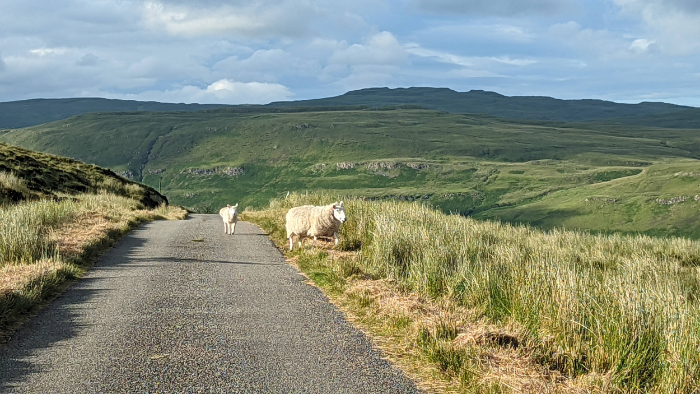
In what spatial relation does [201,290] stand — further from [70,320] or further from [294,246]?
[294,246]

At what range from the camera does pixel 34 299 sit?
31.5 feet

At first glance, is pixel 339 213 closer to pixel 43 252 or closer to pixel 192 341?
pixel 43 252

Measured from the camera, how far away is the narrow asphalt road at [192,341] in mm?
6340

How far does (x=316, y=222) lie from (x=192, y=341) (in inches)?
371

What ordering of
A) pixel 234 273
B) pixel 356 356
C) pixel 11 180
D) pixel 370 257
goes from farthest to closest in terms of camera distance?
pixel 11 180
pixel 370 257
pixel 234 273
pixel 356 356

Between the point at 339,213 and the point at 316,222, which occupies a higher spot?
the point at 339,213

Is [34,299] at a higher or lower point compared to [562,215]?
higher

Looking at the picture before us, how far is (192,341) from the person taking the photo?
7.74 meters

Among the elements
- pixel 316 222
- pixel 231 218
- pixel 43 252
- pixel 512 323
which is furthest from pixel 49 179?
pixel 512 323

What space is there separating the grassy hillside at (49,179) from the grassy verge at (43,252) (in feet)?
25.4

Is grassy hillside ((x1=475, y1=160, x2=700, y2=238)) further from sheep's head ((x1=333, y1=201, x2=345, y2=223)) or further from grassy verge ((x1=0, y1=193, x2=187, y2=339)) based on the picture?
sheep's head ((x1=333, y1=201, x2=345, y2=223))

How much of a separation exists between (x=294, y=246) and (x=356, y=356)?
10560 millimetres

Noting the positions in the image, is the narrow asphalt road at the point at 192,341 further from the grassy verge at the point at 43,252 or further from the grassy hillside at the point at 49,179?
the grassy hillside at the point at 49,179

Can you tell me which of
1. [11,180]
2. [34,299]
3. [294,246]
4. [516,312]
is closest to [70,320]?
[34,299]
